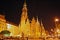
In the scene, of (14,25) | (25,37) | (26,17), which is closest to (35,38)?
(25,37)

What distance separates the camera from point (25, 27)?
6519 centimetres

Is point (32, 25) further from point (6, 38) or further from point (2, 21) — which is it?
point (6, 38)

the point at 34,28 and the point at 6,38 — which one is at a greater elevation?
the point at 34,28

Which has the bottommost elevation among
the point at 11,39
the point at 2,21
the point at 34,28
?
the point at 11,39

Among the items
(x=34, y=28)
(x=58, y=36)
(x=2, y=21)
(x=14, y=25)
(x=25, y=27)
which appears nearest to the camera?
(x=58, y=36)

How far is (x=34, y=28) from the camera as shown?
60812 millimetres

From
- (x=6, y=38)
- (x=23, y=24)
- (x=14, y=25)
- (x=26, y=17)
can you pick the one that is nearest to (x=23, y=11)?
(x=26, y=17)

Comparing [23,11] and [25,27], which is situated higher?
[23,11]

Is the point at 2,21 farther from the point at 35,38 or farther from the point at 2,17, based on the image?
the point at 35,38

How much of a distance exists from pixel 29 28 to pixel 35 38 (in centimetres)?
3549

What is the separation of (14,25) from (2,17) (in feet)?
45.2

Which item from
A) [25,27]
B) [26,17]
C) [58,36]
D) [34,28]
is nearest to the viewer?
[58,36]

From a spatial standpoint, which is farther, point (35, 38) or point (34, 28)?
point (34, 28)

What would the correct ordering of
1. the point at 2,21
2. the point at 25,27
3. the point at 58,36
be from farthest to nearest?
the point at 2,21 < the point at 25,27 < the point at 58,36
